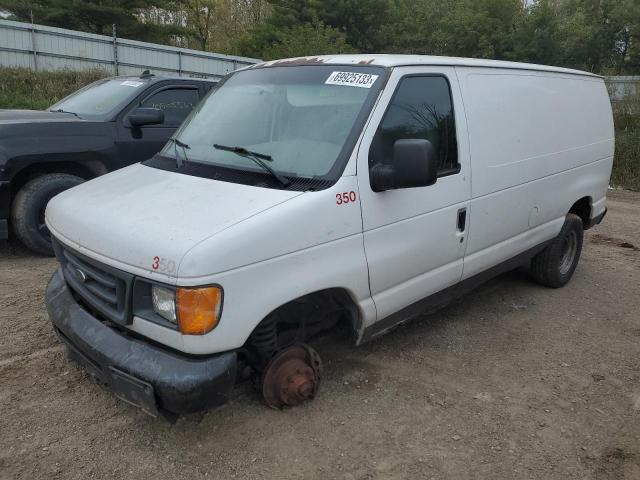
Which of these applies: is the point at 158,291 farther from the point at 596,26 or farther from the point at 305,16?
the point at 596,26

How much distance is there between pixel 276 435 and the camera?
10.0ft

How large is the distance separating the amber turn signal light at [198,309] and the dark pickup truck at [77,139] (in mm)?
3579

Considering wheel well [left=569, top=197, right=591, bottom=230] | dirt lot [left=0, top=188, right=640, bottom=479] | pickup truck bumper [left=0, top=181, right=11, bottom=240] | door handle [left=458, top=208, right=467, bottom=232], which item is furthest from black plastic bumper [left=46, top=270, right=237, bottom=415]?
wheel well [left=569, top=197, right=591, bottom=230]

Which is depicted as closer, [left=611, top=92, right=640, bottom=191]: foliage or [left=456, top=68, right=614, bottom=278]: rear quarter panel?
[left=456, top=68, right=614, bottom=278]: rear quarter panel

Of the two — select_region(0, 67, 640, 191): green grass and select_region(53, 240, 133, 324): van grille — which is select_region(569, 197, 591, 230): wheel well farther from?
select_region(0, 67, 640, 191): green grass

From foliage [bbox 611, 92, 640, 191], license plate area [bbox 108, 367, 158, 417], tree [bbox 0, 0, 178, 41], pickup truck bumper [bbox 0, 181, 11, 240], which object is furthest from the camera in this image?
tree [bbox 0, 0, 178, 41]

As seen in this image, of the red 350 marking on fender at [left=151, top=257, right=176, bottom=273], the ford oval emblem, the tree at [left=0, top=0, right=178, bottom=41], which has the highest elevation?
the tree at [left=0, top=0, right=178, bottom=41]

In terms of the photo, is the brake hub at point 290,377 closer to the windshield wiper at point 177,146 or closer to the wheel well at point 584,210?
the windshield wiper at point 177,146

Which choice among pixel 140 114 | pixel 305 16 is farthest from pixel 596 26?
pixel 140 114

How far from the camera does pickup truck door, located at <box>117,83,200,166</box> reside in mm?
6016

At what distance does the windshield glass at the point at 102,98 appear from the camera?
617cm

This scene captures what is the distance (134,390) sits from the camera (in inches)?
103

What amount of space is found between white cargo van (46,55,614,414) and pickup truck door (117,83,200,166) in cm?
234

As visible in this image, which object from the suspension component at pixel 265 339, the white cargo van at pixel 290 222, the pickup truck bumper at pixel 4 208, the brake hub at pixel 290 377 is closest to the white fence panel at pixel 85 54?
the pickup truck bumper at pixel 4 208
